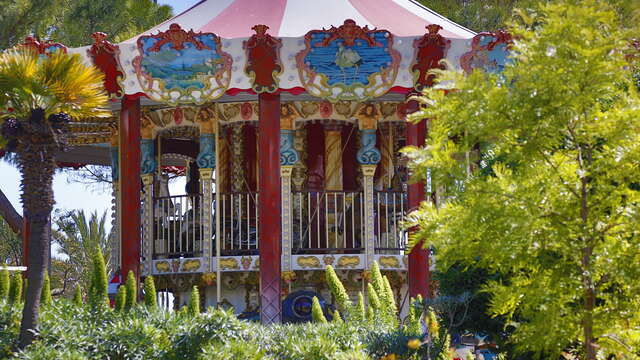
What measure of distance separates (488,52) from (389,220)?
12.4ft

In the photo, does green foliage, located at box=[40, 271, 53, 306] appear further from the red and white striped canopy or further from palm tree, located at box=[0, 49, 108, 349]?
the red and white striped canopy

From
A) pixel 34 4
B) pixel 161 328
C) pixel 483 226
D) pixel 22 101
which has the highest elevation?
pixel 34 4

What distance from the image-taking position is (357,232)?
2128 centimetres

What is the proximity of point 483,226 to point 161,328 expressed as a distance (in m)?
4.67

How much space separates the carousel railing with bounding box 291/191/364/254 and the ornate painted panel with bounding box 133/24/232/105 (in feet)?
10.2

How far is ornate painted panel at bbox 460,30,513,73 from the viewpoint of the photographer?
59.3 feet

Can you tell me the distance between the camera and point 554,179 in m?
10.8

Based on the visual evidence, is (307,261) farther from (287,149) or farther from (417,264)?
(417,264)

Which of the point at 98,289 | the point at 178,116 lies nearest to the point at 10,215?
the point at 178,116

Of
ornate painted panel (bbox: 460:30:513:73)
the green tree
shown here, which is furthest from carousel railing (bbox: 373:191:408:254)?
the green tree

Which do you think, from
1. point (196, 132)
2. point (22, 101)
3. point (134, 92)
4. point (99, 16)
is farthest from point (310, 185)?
point (99, 16)

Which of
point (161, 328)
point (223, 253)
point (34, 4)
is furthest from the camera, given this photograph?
point (34, 4)

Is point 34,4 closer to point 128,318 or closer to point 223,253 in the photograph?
point 223,253

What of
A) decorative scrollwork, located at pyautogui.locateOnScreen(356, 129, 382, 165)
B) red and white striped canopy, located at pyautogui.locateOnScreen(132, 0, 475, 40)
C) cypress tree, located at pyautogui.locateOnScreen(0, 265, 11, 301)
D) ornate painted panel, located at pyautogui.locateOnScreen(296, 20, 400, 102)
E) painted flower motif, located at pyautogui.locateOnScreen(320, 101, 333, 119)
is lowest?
cypress tree, located at pyautogui.locateOnScreen(0, 265, 11, 301)
